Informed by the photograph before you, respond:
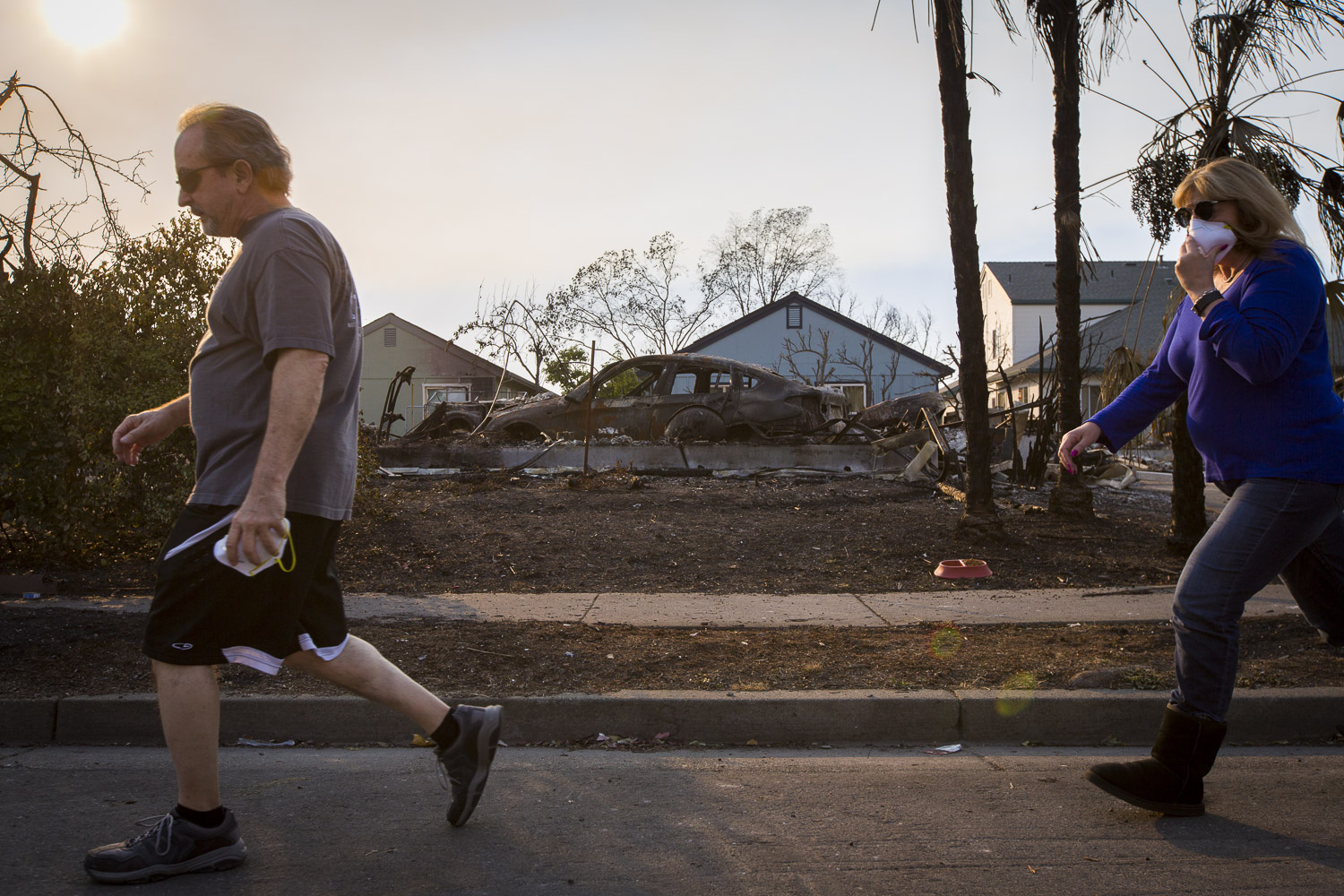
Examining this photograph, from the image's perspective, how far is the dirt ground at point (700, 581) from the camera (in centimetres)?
444

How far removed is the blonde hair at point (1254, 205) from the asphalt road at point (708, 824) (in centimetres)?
176

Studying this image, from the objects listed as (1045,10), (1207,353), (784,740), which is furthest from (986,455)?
(1207,353)

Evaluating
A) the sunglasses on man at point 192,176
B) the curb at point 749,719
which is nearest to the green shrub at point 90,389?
the curb at point 749,719

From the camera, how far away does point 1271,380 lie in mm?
2764

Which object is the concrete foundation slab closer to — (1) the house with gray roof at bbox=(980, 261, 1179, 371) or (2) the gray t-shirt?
(2) the gray t-shirt

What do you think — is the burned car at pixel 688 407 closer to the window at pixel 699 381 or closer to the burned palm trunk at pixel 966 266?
the window at pixel 699 381

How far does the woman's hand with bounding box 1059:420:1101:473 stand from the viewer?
3244 mm

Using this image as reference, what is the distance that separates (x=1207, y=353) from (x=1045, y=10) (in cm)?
699

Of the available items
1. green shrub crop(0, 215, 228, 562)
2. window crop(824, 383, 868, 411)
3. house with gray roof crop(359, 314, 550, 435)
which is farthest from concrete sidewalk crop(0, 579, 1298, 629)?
window crop(824, 383, 868, 411)

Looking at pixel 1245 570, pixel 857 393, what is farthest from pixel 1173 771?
pixel 857 393

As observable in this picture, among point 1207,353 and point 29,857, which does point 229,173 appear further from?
point 1207,353

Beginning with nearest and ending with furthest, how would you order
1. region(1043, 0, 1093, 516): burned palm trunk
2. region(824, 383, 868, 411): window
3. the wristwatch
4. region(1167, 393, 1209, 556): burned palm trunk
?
the wristwatch, region(1167, 393, 1209, 556): burned palm trunk, region(1043, 0, 1093, 516): burned palm trunk, region(824, 383, 868, 411): window

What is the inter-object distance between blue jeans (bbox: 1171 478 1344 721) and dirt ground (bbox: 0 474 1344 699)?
1.36m

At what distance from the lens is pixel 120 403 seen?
21.6 feet
